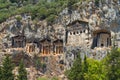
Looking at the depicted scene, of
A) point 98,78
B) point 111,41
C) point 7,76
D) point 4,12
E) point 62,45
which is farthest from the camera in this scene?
point 4,12

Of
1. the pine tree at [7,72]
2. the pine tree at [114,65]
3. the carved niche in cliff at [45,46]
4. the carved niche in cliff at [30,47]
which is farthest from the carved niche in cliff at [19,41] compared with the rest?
the pine tree at [114,65]

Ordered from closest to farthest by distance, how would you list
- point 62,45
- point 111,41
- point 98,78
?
point 98,78
point 111,41
point 62,45

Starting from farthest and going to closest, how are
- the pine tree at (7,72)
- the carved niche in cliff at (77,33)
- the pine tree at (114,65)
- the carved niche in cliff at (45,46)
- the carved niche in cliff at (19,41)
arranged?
1. the carved niche in cliff at (19,41)
2. the carved niche in cliff at (45,46)
3. the carved niche in cliff at (77,33)
4. the pine tree at (7,72)
5. the pine tree at (114,65)

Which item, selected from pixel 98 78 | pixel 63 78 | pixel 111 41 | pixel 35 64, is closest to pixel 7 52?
pixel 35 64

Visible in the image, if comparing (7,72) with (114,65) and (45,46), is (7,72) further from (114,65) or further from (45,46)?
(45,46)

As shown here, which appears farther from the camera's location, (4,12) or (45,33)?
(4,12)

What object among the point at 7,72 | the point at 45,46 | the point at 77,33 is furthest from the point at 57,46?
the point at 7,72

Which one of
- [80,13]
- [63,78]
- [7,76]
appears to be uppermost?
[80,13]

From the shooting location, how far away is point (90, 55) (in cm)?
4709

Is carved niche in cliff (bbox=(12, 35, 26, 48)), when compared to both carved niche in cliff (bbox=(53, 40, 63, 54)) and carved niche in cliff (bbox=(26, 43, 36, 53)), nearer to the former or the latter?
carved niche in cliff (bbox=(26, 43, 36, 53))

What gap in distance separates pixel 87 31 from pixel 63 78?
19.1 feet

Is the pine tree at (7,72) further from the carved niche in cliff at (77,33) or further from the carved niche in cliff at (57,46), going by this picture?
the carved niche in cliff at (57,46)

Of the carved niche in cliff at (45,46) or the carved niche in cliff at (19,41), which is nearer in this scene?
the carved niche in cliff at (45,46)

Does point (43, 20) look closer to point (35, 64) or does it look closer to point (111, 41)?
point (35, 64)
